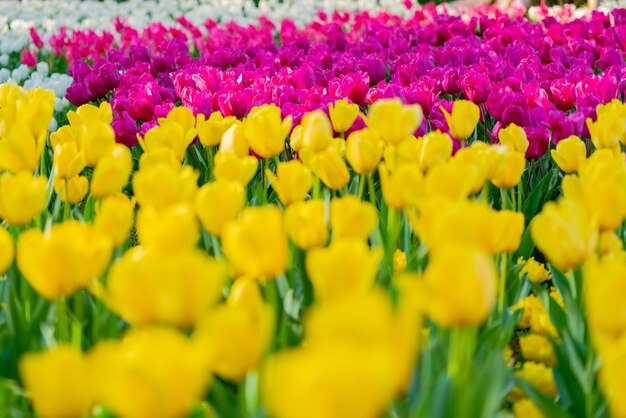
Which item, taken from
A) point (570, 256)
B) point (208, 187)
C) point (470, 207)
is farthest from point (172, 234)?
point (570, 256)

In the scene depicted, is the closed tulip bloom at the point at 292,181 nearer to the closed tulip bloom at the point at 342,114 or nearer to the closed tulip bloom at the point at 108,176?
the closed tulip bloom at the point at 108,176

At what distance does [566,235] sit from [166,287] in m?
0.74

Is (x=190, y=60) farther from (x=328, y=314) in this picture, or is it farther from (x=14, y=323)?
(x=328, y=314)

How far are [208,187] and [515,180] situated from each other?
930 mm

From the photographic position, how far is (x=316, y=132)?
2.33 m

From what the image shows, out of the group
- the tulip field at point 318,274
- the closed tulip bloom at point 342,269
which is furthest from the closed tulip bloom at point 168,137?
the closed tulip bloom at point 342,269

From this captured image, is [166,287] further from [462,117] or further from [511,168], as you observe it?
[462,117]

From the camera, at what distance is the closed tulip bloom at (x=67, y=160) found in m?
2.25

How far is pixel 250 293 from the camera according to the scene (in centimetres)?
147

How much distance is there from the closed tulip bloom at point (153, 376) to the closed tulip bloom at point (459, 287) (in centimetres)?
30

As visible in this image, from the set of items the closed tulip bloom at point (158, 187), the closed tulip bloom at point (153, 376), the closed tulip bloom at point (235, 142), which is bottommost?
the closed tulip bloom at point (235, 142)

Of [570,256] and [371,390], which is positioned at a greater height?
[371,390]

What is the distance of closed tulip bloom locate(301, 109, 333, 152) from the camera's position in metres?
2.32

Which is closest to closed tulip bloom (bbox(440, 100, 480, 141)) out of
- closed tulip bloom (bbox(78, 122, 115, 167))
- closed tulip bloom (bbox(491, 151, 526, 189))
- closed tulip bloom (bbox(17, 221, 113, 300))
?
closed tulip bloom (bbox(491, 151, 526, 189))
